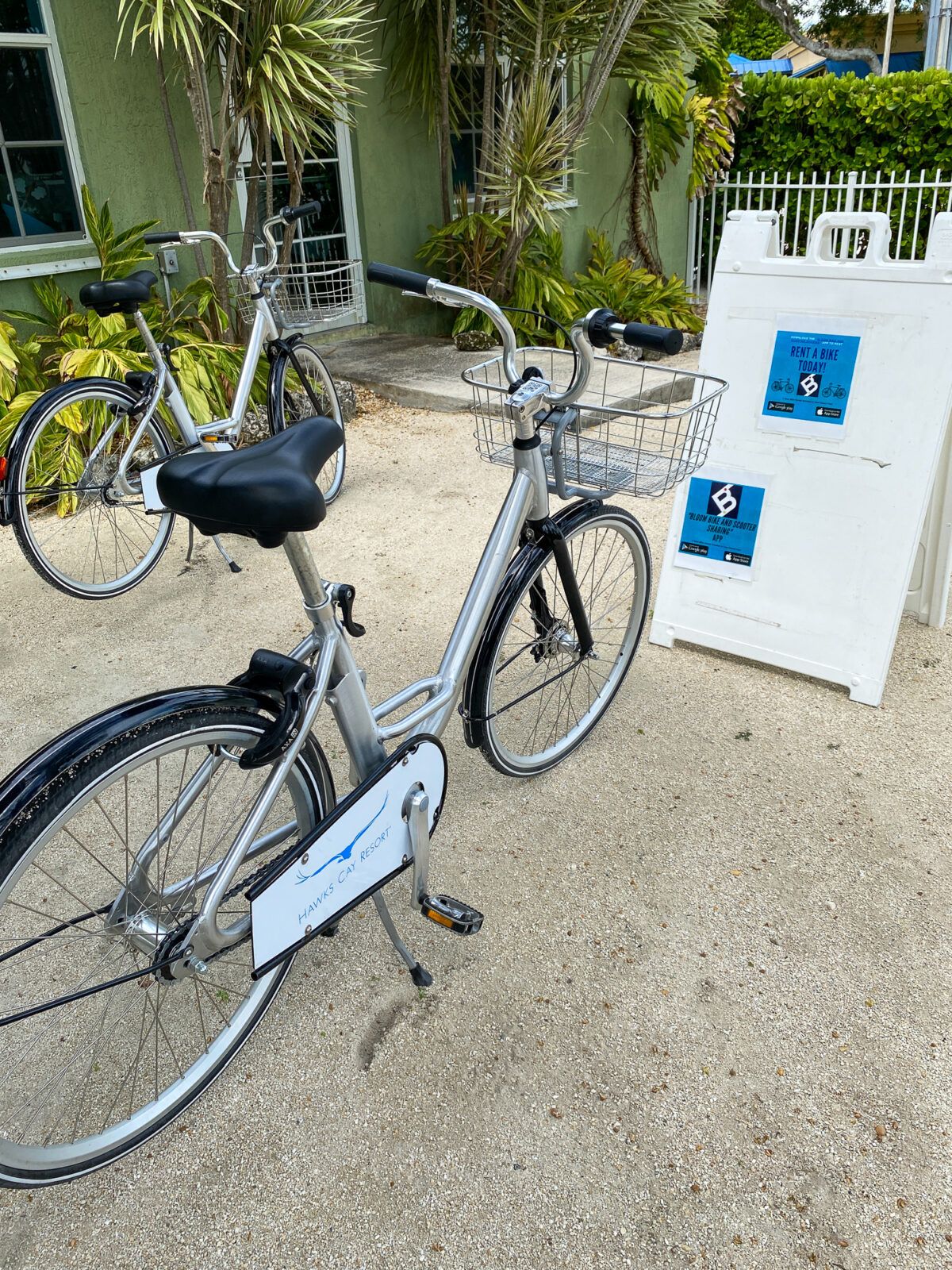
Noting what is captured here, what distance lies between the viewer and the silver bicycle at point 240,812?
4.77 ft

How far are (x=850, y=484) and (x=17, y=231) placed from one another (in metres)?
4.91

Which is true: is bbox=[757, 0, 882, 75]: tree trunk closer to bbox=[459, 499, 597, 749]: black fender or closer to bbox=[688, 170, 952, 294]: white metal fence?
bbox=[688, 170, 952, 294]: white metal fence

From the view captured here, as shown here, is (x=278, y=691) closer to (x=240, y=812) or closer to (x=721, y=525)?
(x=240, y=812)

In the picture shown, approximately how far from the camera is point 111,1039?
1.87m

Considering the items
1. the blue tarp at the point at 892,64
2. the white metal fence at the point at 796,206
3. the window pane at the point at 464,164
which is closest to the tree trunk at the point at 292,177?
the window pane at the point at 464,164

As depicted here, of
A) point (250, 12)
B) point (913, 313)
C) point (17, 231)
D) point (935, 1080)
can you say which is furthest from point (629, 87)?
point (935, 1080)

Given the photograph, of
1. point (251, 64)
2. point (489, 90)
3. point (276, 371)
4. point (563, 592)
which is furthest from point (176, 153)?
point (563, 592)

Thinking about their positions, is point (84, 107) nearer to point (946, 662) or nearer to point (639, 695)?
point (639, 695)

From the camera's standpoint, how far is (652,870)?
2293 millimetres

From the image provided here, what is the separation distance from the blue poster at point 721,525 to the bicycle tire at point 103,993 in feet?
5.71

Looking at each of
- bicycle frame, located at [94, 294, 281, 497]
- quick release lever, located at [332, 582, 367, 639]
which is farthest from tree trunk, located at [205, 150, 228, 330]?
quick release lever, located at [332, 582, 367, 639]

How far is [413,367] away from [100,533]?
3040mm

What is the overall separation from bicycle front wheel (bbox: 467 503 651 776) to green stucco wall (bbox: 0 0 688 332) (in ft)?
13.3

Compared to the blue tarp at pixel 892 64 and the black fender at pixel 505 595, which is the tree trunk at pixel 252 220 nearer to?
the black fender at pixel 505 595
